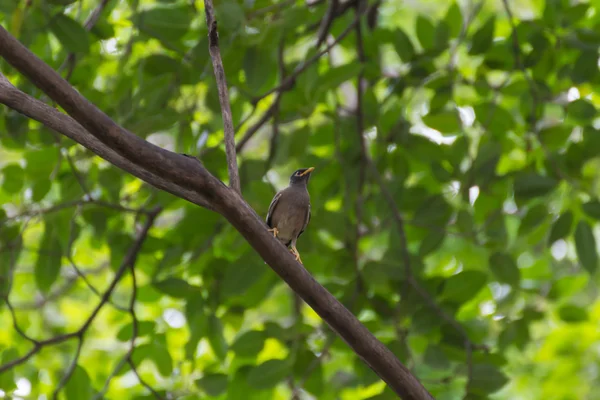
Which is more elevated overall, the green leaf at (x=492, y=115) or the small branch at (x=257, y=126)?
the green leaf at (x=492, y=115)

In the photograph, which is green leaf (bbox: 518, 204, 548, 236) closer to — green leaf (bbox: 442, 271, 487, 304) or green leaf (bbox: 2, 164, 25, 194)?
green leaf (bbox: 442, 271, 487, 304)

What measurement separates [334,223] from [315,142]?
89 centimetres

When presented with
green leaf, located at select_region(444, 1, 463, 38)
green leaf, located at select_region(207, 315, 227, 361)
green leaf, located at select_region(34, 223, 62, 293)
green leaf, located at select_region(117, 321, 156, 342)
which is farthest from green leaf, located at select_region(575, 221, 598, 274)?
green leaf, located at select_region(34, 223, 62, 293)

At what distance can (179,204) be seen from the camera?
4027 millimetres

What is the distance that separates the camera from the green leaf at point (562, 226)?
3.92 meters

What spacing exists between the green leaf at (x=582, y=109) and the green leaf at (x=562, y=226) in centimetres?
69

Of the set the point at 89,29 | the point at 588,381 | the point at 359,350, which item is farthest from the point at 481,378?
the point at 588,381

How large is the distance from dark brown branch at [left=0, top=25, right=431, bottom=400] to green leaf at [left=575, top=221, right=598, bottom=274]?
1.87 metres

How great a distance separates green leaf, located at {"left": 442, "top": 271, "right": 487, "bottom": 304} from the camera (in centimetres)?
389

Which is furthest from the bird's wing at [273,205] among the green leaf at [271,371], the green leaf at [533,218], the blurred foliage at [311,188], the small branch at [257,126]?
the green leaf at [533,218]

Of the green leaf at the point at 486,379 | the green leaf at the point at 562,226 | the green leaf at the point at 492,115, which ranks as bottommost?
the green leaf at the point at 486,379

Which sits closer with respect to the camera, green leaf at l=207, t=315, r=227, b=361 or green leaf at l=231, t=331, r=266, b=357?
green leaf at l=231, t=331, r=266, b=357

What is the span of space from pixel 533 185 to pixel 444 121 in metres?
0.68

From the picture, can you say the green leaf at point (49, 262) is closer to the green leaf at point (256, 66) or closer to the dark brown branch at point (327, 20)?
the green leaf at point (256, 66)
